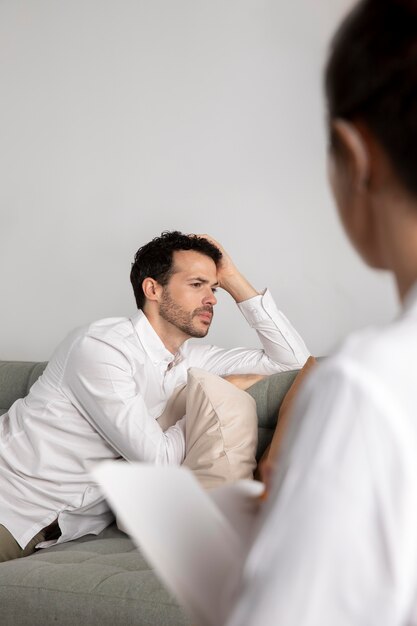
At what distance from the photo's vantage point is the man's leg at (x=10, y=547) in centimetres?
241

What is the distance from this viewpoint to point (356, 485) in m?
0.46

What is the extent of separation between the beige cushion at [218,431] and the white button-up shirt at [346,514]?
6.16ft

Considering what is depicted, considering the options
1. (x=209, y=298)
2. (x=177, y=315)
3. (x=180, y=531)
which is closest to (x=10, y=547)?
(x=177, y=315)

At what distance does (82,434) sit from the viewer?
2.60 metres

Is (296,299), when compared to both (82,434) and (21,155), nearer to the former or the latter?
(82,434)

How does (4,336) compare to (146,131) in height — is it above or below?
below

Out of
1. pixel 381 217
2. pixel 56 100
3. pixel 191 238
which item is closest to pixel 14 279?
pixel 56 100

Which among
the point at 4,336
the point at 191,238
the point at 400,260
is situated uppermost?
the point at 400,260

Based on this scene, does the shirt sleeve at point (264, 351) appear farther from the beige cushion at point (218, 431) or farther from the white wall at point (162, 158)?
the beige cushion at point (218, 431)

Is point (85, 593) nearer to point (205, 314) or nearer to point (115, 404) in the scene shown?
point (115, 404)

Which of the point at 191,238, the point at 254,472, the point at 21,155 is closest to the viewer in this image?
the point at 254,472

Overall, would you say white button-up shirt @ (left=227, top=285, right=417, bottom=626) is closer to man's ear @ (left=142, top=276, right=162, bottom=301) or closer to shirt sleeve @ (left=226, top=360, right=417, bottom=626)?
shirt sleeve @ (left=226, top=360, right=417, bottom=626)

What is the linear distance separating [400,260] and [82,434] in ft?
7.01

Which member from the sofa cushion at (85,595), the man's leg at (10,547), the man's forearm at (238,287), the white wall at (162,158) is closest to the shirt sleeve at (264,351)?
the man's forearm at (238,287)
